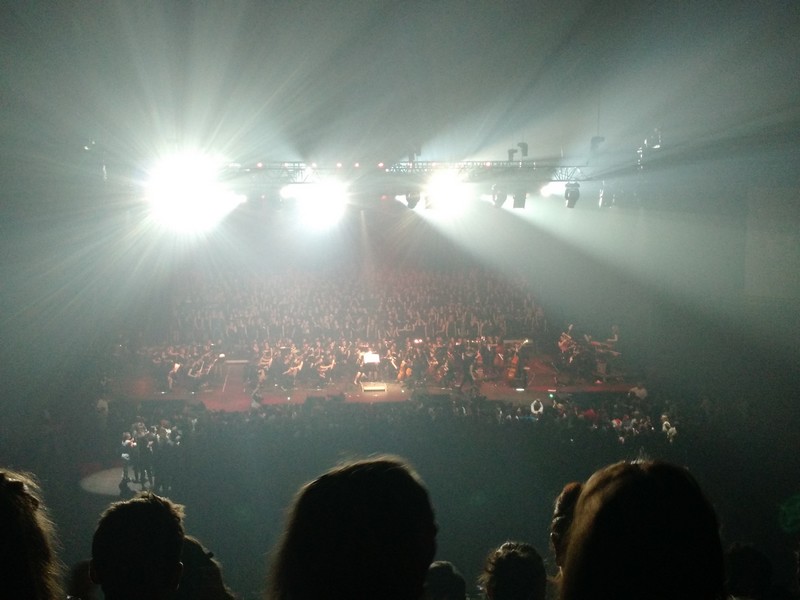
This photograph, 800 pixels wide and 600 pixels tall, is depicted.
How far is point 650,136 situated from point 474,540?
9.76 metres

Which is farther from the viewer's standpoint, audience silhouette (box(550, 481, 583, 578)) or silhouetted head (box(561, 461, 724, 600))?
audience silhouette (box(550, 481, 583, 578))

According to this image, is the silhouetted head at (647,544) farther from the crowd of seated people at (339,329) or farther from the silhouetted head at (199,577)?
the crowd of seated people at (339,329)

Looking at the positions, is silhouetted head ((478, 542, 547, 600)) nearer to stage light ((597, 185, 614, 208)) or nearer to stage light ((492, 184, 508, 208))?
stage light ((492, 184, 508, 208))

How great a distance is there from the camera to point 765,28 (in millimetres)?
9039

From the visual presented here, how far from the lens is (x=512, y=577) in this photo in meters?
2.75

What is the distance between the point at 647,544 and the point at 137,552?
139 centimetres

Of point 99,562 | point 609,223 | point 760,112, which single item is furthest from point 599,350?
point 99,562

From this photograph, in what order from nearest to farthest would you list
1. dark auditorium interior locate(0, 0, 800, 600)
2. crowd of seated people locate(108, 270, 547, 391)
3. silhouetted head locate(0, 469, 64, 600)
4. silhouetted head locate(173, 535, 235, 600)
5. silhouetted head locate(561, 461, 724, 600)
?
A: silhouetted head locate(561, 461, 724, 600)
silhouetted head locate(0, 469, 64, 600)
silhouetted head locate(173, 535, 235, 600)
dark auditorium interior locate(0, 0, 800, 600)
crowd of seated people locate(108, 270, 547, 391)

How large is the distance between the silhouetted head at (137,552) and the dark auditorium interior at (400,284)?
6.61 ft

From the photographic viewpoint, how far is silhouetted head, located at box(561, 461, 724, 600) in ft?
3.43

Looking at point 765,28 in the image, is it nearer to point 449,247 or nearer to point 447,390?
Result: point 447,390

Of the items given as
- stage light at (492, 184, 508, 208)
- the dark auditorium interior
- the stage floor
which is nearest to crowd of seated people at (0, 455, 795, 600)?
the dark auditorium interior

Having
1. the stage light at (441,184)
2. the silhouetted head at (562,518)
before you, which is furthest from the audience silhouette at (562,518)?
the stage light at (441,184)

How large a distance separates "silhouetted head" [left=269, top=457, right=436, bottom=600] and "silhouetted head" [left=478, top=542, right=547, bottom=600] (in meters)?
1.80
